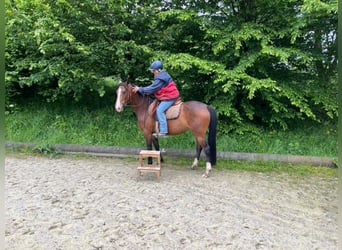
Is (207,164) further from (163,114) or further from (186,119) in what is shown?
(163,114)

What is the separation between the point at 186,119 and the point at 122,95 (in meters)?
1.00

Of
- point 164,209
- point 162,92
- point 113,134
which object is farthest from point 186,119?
point 113,134

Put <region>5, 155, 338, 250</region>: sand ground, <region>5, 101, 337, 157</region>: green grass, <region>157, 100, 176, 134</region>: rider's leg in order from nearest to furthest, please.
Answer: <region>5, 155, 338, 250</region>: sand ground → <region>157, 100, 176, 134</region>: rider's leg → <region>5, 101, 337, 157</region>: green grass

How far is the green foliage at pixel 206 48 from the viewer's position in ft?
17.7

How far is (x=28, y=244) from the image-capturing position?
2689mm

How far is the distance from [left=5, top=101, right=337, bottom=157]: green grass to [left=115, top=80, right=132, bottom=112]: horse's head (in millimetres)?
1409

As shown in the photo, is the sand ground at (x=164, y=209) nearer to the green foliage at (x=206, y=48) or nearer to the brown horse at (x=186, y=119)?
the brown horse at (x=186, y=119)

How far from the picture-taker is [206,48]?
20.4 feet

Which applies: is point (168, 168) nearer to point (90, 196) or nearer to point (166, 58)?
point (90, 196)

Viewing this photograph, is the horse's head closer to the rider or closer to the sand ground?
the rider

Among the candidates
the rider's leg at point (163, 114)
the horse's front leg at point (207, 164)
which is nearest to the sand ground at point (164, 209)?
the horse's front leg at point (207, 164)

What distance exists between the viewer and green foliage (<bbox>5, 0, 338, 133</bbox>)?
539cm

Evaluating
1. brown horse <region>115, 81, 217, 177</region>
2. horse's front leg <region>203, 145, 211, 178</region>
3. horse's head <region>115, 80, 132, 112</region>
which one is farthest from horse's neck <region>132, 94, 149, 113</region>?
horse's front leg <region>203, 145, 211, 178</region>

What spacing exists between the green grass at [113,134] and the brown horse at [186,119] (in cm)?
101
